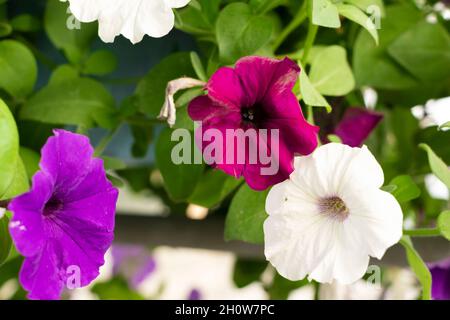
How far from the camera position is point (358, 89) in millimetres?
409

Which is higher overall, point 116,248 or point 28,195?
point 28,195

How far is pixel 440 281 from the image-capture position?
0.42 metres

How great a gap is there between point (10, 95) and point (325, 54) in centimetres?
17

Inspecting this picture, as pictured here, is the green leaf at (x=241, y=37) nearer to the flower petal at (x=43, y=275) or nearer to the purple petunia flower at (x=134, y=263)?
the flower petal at (x=43, y=275)

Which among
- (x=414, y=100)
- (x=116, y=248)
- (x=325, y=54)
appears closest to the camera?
(x=325, y=54)

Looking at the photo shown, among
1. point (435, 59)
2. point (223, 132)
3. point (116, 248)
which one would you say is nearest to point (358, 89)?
point (435, 59)

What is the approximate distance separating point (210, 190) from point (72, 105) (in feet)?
0.27

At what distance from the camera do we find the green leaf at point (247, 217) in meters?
0.29

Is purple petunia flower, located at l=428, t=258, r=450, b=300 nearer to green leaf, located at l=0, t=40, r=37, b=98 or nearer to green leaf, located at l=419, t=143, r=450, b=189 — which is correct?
green leaf, located at l=419, t=143, r=450, b=189

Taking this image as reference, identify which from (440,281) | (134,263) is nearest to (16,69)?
(440,281)

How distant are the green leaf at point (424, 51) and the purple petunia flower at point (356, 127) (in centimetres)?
5

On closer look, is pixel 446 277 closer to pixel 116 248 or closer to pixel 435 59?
pixel 435 59

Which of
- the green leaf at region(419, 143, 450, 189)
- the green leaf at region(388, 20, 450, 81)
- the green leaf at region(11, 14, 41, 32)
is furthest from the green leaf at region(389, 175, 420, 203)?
the green leaf at region(11, 14, 41, 32)

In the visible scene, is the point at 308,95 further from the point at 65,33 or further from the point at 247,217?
the point at 65,33
